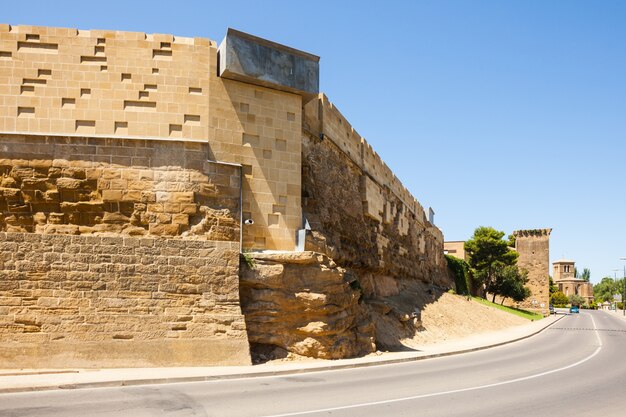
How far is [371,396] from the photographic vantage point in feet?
32.7

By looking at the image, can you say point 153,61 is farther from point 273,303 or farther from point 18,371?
point 18,371

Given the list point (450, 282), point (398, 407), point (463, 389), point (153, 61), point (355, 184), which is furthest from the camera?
point (450, 282)

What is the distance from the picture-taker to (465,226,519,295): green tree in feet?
212

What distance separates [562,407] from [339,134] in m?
14.4

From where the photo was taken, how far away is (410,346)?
20844mm

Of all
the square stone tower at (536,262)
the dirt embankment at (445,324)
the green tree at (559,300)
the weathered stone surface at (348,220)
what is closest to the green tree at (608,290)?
the green tree at (559,300)

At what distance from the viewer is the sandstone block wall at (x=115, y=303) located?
12.6 m

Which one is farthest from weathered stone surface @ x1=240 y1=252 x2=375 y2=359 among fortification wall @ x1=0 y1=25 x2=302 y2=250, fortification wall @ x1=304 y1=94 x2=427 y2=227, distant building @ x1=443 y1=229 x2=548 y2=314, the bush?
distant building @ x1=443 y1=229 x2=548 y2=314

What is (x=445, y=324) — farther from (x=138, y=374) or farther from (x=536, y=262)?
(x=536, y=262)

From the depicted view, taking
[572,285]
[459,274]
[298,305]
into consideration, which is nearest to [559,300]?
[572,285]

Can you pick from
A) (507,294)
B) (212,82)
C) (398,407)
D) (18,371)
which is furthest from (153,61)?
(507,294)

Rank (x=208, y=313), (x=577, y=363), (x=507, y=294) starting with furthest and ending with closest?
1. (x=507, y=294)
2. (x=577, y=363)
3. (x=208, y=313)

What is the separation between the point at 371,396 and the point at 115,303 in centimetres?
655

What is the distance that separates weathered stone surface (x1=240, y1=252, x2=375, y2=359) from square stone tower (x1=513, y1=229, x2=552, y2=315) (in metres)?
67.5
